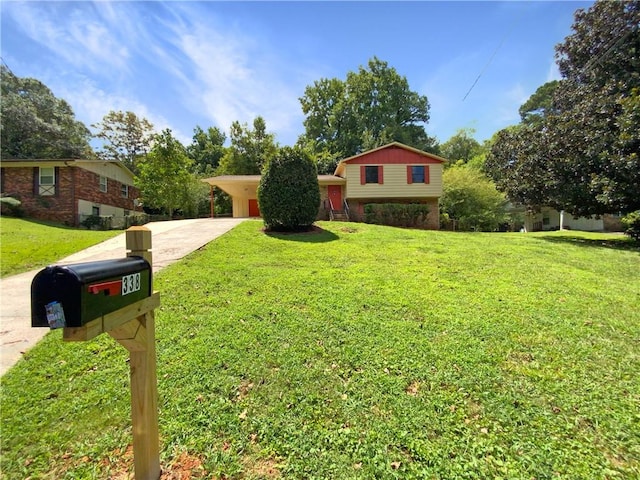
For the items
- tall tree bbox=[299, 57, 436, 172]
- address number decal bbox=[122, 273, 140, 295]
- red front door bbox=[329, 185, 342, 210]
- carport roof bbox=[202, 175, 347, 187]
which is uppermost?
tall tree bbox=[299, 57, 436, 172]

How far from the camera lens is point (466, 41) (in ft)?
27.7

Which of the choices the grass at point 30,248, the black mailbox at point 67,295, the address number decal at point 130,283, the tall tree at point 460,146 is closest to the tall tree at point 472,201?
the tall tree at point 460,146

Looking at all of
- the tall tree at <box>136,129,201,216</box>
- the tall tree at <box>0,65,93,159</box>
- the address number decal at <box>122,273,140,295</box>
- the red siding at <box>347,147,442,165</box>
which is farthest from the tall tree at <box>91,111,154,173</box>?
the address number decal at <box>122,273,140,295</box>

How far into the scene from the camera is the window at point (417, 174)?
62.1 ft

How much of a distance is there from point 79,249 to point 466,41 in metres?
13.0

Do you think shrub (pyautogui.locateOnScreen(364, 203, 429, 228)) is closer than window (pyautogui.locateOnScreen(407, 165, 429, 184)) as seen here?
Yes

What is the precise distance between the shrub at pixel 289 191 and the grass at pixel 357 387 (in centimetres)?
547

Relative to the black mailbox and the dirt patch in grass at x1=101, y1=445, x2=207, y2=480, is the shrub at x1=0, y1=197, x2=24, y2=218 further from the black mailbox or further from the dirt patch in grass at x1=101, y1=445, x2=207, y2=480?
the black mailbox

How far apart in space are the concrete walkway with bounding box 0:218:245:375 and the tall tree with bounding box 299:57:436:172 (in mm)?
27618

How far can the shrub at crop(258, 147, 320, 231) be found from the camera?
1028 cm

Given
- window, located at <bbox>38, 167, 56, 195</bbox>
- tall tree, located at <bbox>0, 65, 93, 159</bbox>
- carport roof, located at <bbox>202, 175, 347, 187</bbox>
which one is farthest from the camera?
tall tree, located at <bbox>0, 65, 93, 159</bbox>

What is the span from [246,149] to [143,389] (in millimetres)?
→ 33129

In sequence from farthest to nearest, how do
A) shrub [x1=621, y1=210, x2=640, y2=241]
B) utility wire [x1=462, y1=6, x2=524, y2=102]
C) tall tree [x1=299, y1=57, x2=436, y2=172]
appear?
tall tree [x1=299, y1=57, x2=436, y2=172], shrub [x1=621, y1=210, x2=640, y2=241], utility wire [x1=462, y1=6, x2=524, y2=102]

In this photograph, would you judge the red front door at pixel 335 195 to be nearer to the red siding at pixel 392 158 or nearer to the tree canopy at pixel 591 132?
the red siding at pixel 392 158
